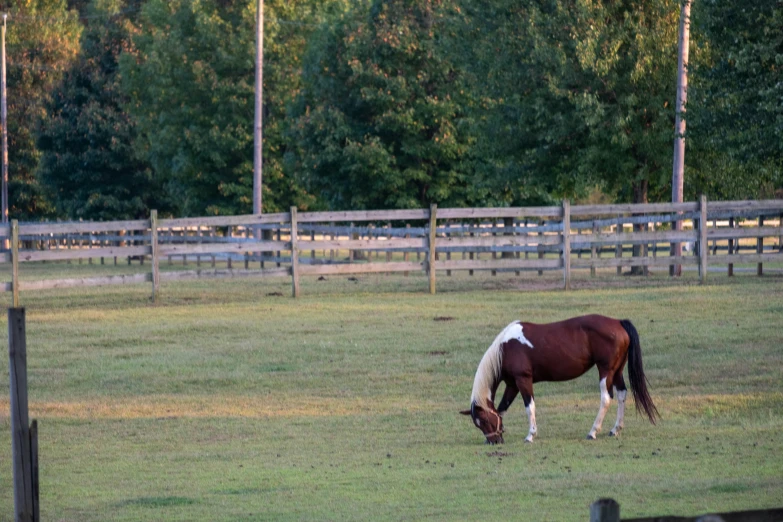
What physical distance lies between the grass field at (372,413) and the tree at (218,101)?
19.1 m

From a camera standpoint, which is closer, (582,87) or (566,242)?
(566,242)

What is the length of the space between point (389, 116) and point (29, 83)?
31286 millimetres

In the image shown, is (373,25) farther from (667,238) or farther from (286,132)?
(667,238)

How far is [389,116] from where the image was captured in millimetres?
33625

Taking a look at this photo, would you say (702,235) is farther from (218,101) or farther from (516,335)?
(218,101)

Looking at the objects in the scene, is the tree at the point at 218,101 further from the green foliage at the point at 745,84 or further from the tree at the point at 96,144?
the green foliage at the point at 745,84

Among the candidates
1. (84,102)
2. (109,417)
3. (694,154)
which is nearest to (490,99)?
(694,154)

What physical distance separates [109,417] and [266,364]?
12.1 feet

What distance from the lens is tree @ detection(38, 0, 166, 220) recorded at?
47.4 meters

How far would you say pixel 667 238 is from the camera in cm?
2378

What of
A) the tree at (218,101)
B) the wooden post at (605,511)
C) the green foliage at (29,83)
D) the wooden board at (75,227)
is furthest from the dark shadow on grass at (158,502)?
the green foliage at (29,83)

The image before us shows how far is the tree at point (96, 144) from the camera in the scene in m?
47.4

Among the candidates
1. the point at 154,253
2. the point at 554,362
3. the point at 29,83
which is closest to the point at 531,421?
the point at 554,362

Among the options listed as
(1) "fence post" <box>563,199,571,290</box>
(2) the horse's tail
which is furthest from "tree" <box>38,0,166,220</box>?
(2) the horse's tail
